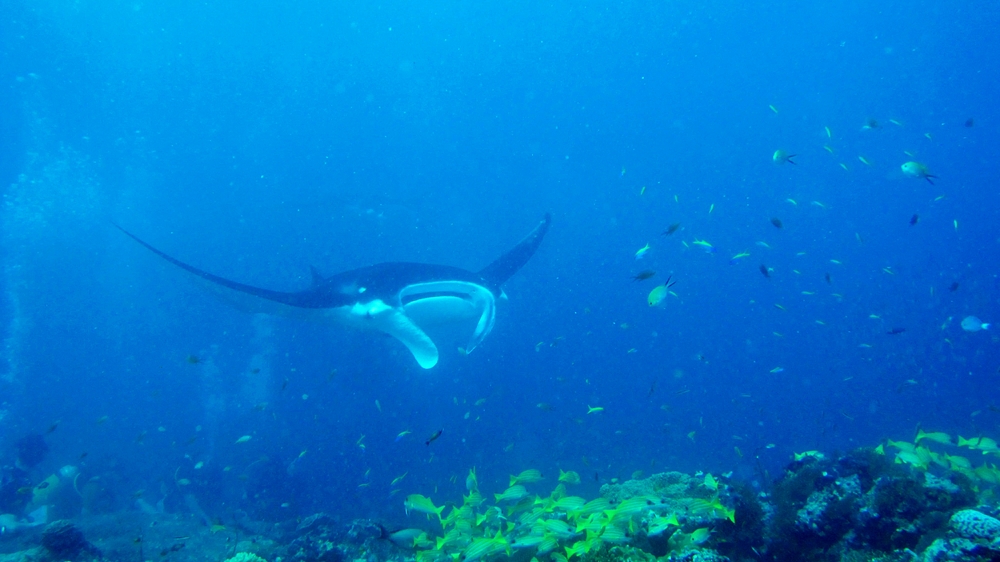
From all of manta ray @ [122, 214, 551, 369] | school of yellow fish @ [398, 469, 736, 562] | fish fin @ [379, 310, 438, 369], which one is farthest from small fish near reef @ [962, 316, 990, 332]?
fish fin @ [379, 310, 438, 369]

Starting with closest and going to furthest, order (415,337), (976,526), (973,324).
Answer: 1. (976,526)
2. (415,337)
3. (973,324)

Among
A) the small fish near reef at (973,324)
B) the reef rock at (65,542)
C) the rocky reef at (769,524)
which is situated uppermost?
the small fish near reef at (973,324)

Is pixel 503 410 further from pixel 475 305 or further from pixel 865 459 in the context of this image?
pixel 865 459

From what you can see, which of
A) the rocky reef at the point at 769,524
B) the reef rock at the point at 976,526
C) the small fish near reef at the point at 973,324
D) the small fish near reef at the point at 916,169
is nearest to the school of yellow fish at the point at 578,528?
the rocky reef at the point at 769,524

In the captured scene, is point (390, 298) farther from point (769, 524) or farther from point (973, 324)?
point (973, 324)

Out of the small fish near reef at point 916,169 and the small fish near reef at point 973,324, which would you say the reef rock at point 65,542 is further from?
the small fish near reef at point 973,324

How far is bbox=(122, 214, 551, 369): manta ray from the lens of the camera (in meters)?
8.38

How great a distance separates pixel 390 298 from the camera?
833cm

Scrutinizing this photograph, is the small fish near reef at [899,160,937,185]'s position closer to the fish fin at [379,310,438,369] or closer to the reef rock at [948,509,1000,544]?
the reef rock at [948,509,1000,544]

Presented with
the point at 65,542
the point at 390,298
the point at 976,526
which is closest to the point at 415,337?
the point at 390,298

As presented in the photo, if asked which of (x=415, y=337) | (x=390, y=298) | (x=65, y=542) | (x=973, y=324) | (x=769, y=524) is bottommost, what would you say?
(x=769, y=524)

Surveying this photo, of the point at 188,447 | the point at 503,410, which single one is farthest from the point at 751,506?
the point at 188,447

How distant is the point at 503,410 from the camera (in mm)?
20719

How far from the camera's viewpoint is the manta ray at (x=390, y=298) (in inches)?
330
